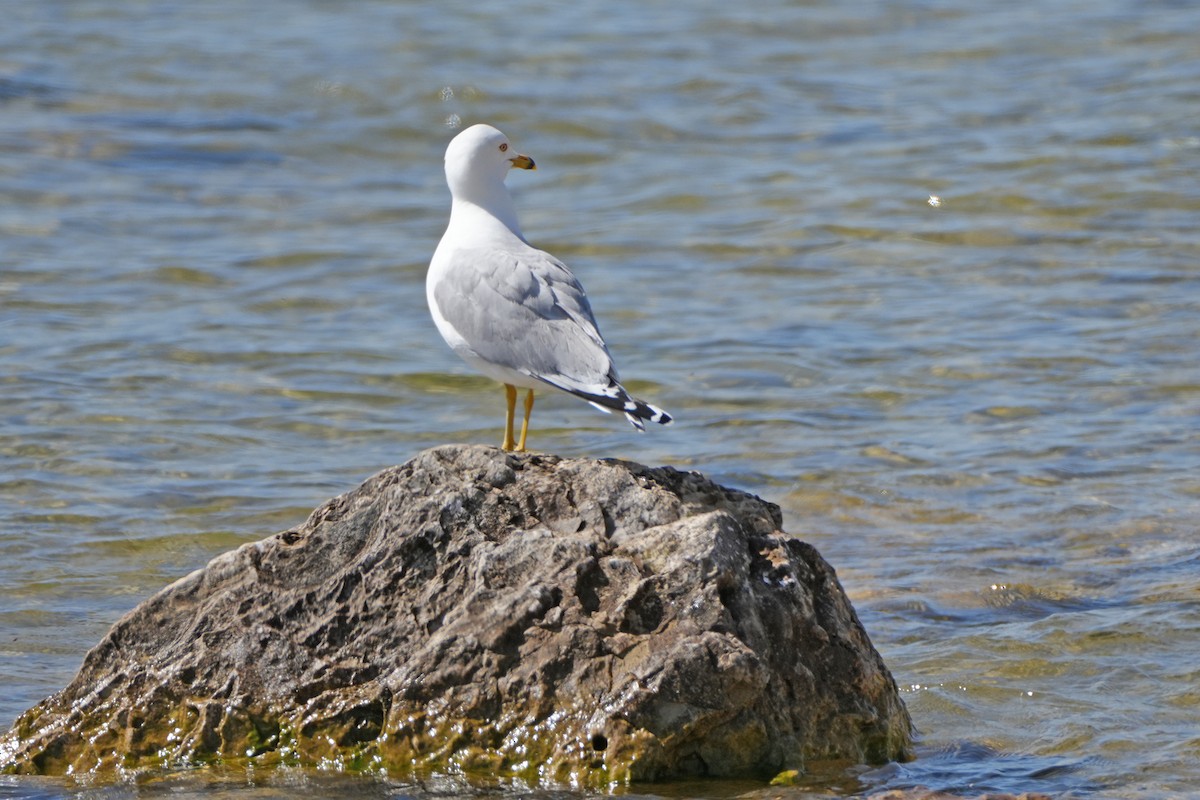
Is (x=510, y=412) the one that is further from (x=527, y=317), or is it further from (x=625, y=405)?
(x=625, y=405)

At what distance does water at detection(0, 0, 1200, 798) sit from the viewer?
19.6 ft

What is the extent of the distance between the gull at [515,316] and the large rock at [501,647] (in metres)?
0.48

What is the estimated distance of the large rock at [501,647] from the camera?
411 cm

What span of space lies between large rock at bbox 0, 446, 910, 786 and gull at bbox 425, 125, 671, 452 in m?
0.48

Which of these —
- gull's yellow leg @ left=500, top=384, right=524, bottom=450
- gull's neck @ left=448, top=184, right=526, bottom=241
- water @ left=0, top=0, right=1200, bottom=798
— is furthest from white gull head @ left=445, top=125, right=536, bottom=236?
water @ left=0, top=0, right=1200, bottom=798

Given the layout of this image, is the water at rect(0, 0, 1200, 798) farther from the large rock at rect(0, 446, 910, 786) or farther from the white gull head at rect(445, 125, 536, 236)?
the white gull head at rect(445, 125, 536, 236)

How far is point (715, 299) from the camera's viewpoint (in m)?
10.4

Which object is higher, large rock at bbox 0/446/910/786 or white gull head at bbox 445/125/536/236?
white gull head at bbox 445/125/536/236

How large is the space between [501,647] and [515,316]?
1.37 metres

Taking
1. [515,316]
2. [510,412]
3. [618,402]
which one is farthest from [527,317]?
[618,402]

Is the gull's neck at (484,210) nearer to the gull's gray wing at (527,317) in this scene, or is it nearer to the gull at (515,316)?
the gull at (515,316)

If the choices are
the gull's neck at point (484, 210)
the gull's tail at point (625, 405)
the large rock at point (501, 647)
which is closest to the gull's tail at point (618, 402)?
the gull's tail at point (625, 405)

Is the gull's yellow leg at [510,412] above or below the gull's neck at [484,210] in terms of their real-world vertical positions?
below

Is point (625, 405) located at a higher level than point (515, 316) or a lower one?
lower
